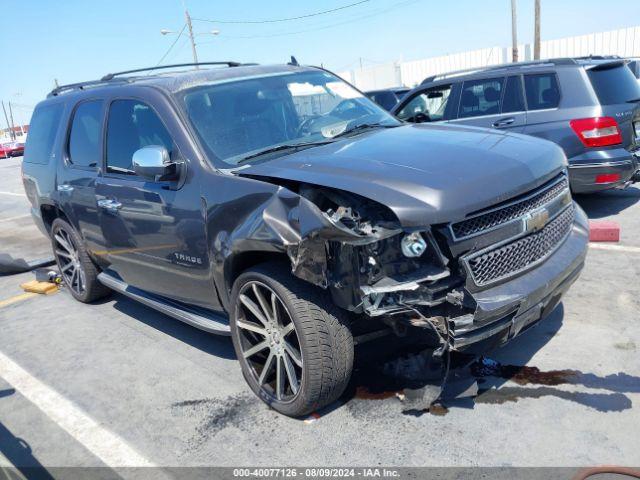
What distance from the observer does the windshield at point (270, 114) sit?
147 inches

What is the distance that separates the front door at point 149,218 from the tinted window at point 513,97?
15.8ft

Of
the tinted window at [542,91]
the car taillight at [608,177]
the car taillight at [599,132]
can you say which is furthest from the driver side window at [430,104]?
the car taillight at [608,177]

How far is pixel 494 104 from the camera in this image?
7.25 m

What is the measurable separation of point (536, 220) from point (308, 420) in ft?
5.62

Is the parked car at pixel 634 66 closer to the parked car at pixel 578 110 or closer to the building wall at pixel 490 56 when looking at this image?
the parked car at pixel 578 110

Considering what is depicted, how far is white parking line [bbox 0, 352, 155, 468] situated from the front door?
3.27 feet

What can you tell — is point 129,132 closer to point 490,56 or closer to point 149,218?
point 149,218

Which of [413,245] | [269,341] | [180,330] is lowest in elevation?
[180,330]

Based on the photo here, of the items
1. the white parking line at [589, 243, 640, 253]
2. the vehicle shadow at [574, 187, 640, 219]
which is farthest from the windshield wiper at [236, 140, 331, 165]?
the vehicle shadow at [574, 187, 640, 219]

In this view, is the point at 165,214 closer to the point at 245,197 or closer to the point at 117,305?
the point at 245,197

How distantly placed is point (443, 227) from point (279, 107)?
193cm

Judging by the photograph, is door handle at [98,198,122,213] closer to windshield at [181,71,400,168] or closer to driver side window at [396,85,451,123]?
windshield at [181,71,400,168]

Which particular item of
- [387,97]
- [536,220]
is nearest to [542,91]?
[536,220]

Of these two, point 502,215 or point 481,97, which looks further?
point 481,97
